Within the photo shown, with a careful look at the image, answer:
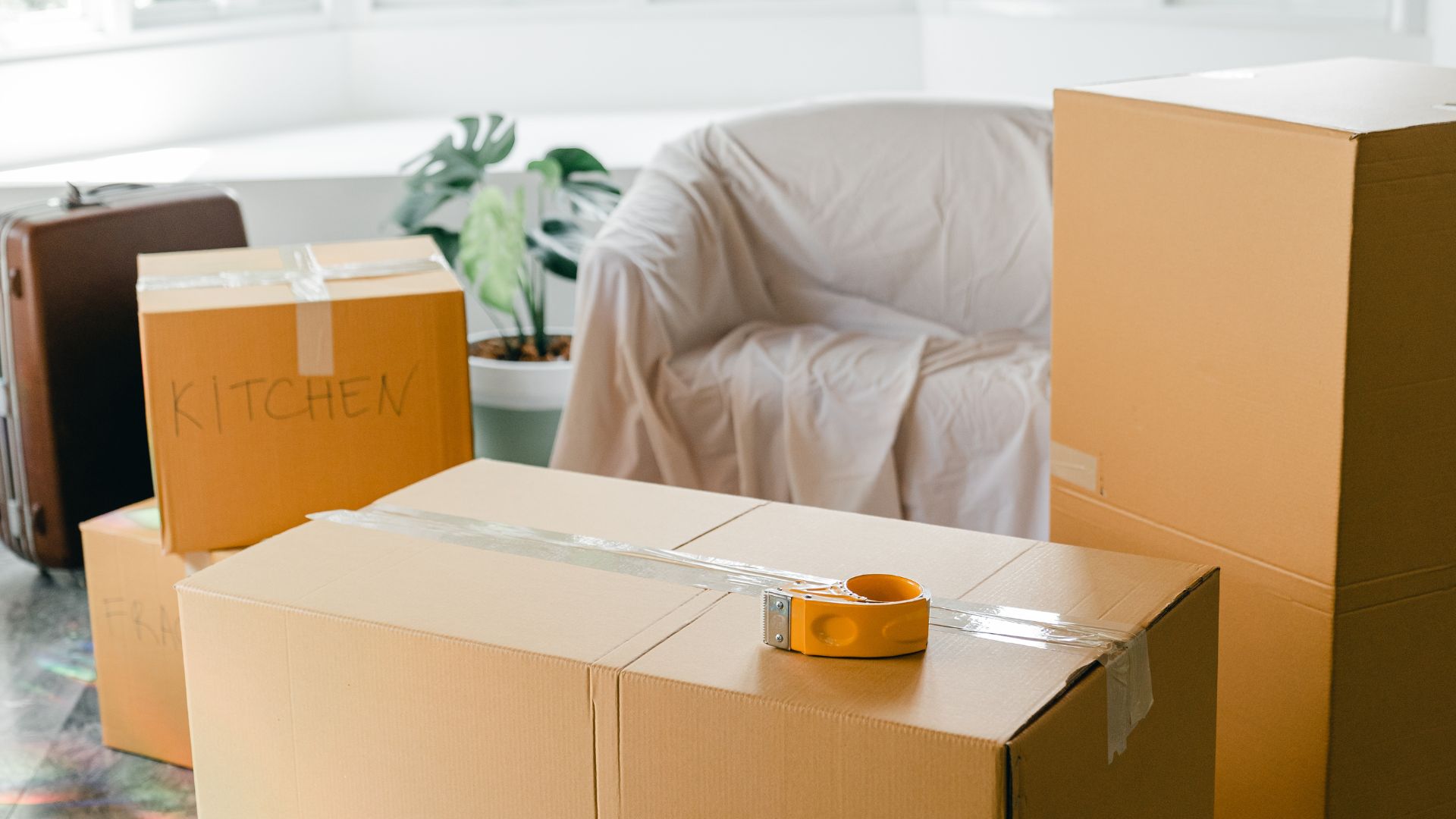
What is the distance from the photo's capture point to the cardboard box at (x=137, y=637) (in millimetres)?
1892

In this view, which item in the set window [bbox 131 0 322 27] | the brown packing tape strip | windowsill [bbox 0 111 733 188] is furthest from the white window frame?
the brown packing tape strip

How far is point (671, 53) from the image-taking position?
4.09 metres

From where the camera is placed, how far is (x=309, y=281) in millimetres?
1868

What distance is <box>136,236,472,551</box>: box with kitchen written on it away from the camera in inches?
68.0

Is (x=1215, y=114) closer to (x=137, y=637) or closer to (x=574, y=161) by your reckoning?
(x=137, y=637)

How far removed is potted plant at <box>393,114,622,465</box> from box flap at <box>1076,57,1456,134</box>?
1.38 m

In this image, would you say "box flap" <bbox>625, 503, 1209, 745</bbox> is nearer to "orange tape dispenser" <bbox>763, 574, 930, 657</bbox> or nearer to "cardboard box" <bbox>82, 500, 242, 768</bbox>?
"orange tape dispenser" <bbox>763, 574, 930, 657</bbox>

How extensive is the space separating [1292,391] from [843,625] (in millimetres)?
475

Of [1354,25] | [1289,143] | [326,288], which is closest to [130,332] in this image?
[326,288]

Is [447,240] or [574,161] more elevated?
[574,161]

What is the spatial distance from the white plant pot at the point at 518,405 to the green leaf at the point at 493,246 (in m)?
0.13

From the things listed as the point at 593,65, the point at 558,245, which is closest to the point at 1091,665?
the point at 558,245

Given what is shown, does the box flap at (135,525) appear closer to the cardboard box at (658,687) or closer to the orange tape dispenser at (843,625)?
the cardboard box at (658,687)

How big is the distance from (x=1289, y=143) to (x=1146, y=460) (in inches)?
12.6
